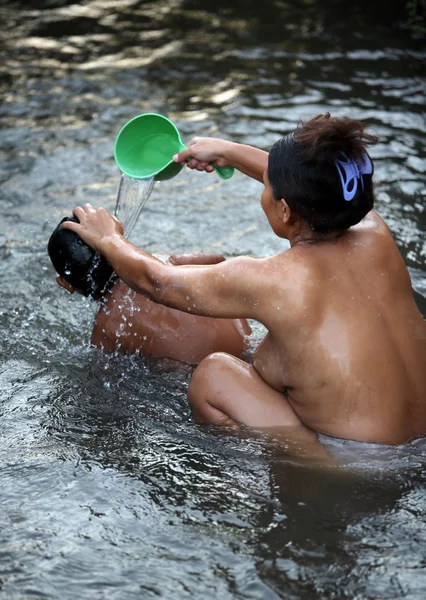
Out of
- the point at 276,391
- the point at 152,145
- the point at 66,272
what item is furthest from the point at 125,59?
the point at 276,391

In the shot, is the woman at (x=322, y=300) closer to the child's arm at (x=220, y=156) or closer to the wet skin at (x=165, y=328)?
the wet skin at (x=165, y=328)

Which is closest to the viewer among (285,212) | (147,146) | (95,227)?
(285,212)

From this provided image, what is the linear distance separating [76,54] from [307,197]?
5834 millimetres

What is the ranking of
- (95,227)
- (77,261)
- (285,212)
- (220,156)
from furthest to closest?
(220,156) → (77,261) → (95,227) → (285,212)

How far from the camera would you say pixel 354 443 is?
3.29 metres

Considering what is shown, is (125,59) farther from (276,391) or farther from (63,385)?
(276,391)

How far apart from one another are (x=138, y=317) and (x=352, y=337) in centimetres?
121

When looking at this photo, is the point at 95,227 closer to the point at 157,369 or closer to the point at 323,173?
the point at 157,369

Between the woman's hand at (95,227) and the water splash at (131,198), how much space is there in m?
0.64

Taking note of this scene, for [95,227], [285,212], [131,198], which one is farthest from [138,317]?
[285,212]

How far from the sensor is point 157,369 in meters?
4.11

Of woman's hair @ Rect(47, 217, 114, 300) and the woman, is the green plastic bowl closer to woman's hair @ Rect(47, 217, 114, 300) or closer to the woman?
woman's hair @ Rect(47, 217, 114, 300)

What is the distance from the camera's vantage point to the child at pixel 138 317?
3953 millimetres

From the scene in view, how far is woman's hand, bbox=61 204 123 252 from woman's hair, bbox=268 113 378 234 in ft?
2.50
